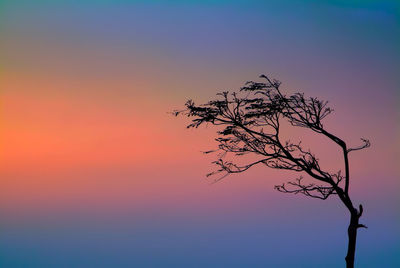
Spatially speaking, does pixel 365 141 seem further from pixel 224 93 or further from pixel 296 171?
pixel 224 93

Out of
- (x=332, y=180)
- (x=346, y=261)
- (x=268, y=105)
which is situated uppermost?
(x=268, y=105)

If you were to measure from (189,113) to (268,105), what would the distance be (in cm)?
206

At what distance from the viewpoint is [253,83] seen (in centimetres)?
1916

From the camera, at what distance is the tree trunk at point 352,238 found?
18922 mm

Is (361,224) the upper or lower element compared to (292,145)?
lower

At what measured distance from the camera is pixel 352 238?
1906 centimetres

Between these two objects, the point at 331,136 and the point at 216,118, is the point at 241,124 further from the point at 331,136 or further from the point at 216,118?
the point at 331,136

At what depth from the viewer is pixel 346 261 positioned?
62.4 feet

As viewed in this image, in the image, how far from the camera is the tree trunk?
18922mm

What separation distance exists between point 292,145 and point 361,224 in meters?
2.70

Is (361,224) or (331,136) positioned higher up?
(331,136)

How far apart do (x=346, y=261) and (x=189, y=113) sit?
5554 mm

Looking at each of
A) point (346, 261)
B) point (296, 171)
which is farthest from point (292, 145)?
point (346, 261)

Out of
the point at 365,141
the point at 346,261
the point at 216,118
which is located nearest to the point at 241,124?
the point at 216,118
